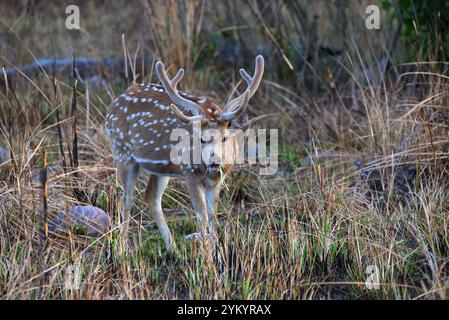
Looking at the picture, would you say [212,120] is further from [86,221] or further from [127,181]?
[86,221]

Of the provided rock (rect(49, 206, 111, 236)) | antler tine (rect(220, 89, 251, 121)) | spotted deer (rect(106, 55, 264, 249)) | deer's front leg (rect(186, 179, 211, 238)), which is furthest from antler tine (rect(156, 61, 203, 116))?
rock (rect(49, 206, 111, 236))

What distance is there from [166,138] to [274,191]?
48.0 inches

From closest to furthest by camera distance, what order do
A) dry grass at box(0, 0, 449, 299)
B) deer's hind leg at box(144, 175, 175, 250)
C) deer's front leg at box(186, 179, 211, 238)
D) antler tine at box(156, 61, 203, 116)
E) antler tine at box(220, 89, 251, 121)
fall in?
dry grass at box(0, 0, 449, 299)
antler tine at box(220, 89, 251, 121)
antler tine at box(156, 61, 203, 116)
deer's front leg at box(186, 179, 211, 238)
deer's hind leg at box(144, 175, 175, 250)

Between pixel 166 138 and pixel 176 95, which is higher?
pixel 176 95

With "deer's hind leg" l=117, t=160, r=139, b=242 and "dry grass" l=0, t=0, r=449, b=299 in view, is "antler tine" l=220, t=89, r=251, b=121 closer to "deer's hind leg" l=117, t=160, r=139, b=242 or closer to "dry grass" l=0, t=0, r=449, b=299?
"dry grass" l=0, t=0, r=449, b=299

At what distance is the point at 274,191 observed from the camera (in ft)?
24.2

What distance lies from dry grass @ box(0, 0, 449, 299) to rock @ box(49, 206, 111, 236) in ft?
0.25

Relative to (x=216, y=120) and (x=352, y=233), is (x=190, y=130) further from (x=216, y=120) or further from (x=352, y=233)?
(x=352, y=233)

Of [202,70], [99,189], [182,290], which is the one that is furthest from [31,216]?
[202,70]

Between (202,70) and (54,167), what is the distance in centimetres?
331

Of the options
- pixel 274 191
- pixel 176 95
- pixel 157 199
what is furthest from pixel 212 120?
pixel 274 191

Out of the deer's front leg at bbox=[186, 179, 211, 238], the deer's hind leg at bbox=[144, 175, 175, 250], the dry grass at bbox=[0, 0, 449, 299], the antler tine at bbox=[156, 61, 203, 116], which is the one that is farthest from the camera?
the deer's hind leg at bbox=[144, 175, 175, 250]

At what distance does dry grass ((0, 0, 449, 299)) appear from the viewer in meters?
5.50

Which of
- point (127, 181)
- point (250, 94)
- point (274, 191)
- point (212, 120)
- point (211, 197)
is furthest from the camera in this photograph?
point (274, 191)
